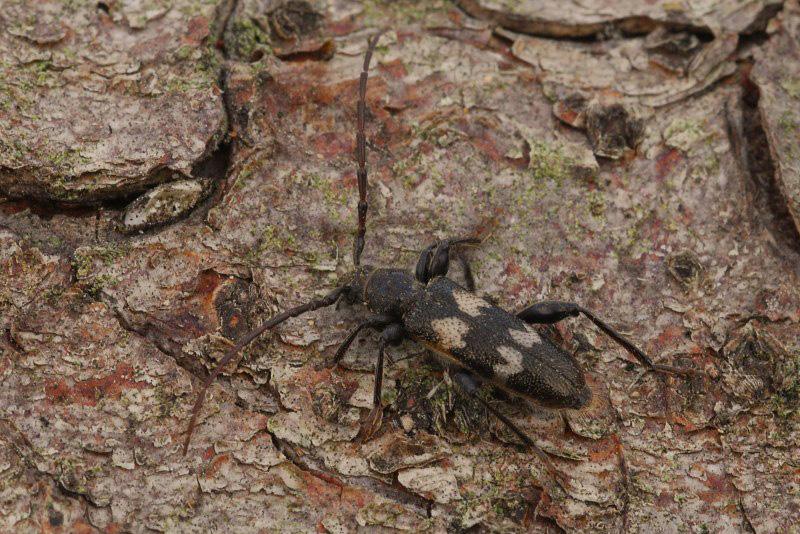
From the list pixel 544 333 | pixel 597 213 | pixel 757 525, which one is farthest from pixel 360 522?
pixel 597 213

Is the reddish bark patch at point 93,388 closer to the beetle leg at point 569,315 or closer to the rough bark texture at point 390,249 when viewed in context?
the rough bark texture at point 390,249

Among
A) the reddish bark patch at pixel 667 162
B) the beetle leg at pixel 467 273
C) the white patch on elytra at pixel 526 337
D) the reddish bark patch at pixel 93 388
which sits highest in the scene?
the reddish bark patch at pixel 667 162

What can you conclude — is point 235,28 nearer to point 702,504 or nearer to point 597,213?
point 597,213

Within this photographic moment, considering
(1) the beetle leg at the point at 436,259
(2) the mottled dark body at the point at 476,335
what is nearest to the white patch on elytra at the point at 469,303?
(2) the mottled dark body at the point at 476,335

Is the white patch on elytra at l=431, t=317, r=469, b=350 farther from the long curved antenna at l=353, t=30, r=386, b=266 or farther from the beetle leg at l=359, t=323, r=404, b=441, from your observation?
the long curved antenna at l=353, t=30, r=386, b=266

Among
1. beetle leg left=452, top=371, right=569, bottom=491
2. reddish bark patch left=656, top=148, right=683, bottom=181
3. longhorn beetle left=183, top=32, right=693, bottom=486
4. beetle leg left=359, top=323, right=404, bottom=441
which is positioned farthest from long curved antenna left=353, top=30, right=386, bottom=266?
reddish bark patch left=656, top=148, right=683, bottom=181

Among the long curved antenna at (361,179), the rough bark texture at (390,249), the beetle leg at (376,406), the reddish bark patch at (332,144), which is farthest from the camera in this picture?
the reddish bark patch at (332,144)
